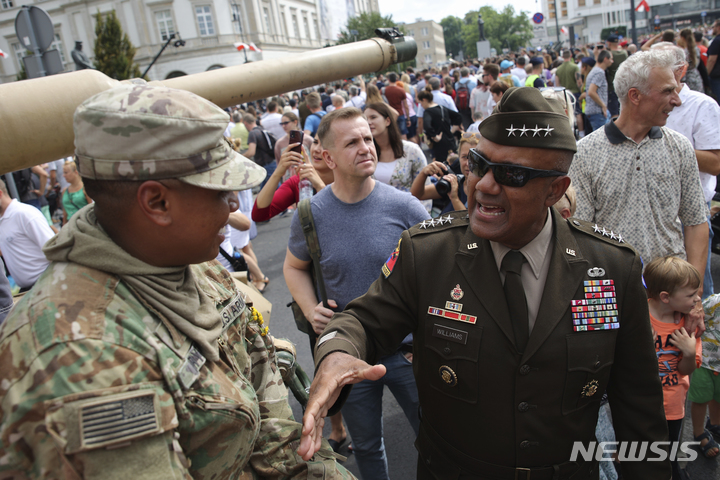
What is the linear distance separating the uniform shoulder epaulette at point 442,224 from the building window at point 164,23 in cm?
5379

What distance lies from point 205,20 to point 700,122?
2093 inches

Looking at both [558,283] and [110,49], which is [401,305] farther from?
[110,49]

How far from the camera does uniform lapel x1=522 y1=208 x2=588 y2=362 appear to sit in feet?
5.63

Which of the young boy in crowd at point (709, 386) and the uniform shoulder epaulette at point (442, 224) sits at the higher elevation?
the uniform shoulder epaulette at point (442, 224)

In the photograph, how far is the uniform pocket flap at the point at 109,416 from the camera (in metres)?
0.97

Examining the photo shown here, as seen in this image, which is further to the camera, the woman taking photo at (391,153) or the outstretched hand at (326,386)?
the woman taking photo at (391,153)

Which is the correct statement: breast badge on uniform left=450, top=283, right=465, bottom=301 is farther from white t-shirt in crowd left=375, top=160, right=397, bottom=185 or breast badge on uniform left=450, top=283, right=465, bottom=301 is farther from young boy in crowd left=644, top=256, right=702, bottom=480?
white t-shirt in crowd left=375, top=160, right=397, bottom=185

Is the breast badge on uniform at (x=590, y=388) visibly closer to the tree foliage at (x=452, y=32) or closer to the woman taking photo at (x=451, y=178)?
the woman taking photo at (x=451, y=178)

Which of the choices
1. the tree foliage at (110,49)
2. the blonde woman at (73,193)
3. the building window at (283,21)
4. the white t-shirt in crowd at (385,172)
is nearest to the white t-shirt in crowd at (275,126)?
the blonde woman at (73,193)

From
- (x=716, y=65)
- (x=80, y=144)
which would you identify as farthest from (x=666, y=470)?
(x=716, y=65)

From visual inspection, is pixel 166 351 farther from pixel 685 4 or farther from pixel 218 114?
pixel 685 4

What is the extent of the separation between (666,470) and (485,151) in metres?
1.33

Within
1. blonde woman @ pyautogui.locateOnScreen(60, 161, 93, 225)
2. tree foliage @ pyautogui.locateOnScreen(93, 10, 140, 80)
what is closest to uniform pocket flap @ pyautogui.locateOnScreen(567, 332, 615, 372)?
blonde woman @ pyautogui.locateOnScreen(60, 161, 93, 225)

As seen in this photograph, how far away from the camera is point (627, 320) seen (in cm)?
178
